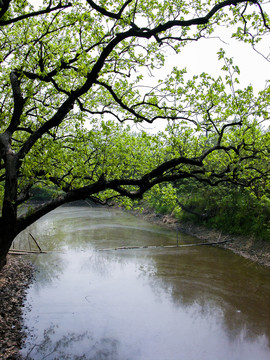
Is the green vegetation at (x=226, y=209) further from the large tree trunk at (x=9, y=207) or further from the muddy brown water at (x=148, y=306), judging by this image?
the large tree trunk at (x=9, y=207)

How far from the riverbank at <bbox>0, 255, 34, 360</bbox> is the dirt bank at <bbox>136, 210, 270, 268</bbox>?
43.4 ft

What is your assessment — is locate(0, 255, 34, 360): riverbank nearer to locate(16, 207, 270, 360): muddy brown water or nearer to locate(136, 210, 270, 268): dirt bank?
locate(16, 207, 270, 360): muddy brown water

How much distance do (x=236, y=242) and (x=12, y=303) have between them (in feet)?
51.2

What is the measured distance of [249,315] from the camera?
11273 millimetres

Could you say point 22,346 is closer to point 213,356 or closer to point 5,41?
point 213,356

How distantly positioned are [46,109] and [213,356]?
35.3ft

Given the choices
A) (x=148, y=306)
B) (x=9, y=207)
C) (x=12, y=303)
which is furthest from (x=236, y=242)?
(x=9, y=207)

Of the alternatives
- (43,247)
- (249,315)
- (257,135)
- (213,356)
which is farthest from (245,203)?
(43,247)

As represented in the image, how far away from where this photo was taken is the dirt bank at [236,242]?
1769 centimetres

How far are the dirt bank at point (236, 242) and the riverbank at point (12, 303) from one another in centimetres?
1324

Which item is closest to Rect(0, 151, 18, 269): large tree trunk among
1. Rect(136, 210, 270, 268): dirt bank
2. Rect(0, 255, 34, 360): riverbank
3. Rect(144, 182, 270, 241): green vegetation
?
Rect(0, 255, 34, 360): riverbank

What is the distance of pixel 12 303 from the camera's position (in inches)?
442

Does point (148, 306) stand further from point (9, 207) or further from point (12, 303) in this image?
point (9, 207)

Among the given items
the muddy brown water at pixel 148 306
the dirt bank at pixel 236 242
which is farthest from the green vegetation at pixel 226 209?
the muddy brown water at pixel 148 306
